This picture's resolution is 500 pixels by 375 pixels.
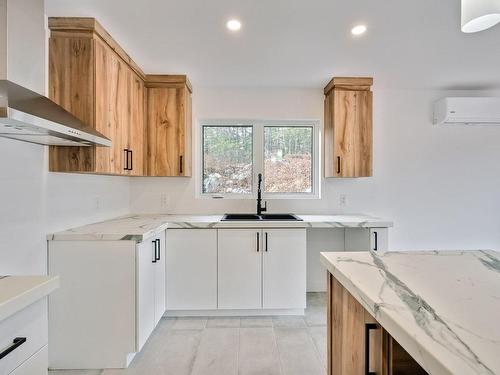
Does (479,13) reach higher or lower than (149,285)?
higher

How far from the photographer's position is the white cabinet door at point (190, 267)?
8.16 feet

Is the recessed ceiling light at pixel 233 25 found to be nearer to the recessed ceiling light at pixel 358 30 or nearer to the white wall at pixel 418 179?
the recessed ceiling light at pixel 358 30

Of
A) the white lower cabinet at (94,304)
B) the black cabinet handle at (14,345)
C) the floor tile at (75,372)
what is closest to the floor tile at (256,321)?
the white lower cabinet at (94,304)

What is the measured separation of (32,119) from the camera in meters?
1.10

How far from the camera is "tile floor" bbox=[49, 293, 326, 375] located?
6.14ft

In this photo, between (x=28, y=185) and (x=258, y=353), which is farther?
(x=258, y=353)

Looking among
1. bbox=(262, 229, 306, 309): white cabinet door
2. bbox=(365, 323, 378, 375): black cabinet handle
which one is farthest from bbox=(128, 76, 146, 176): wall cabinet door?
bbox=(365, 323, 378, 375): black cabinet handle

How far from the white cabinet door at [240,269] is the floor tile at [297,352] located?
0.37 metres

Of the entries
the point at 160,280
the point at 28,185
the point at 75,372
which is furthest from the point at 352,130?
the point at 75,372

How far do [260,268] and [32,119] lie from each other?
199 cm

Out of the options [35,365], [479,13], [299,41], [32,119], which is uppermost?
[299,41]

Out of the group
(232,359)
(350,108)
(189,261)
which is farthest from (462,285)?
(350,108)

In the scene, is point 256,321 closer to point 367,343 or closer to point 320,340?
point 320,340

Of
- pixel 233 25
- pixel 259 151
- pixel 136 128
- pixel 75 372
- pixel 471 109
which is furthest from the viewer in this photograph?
pixel 259 151
